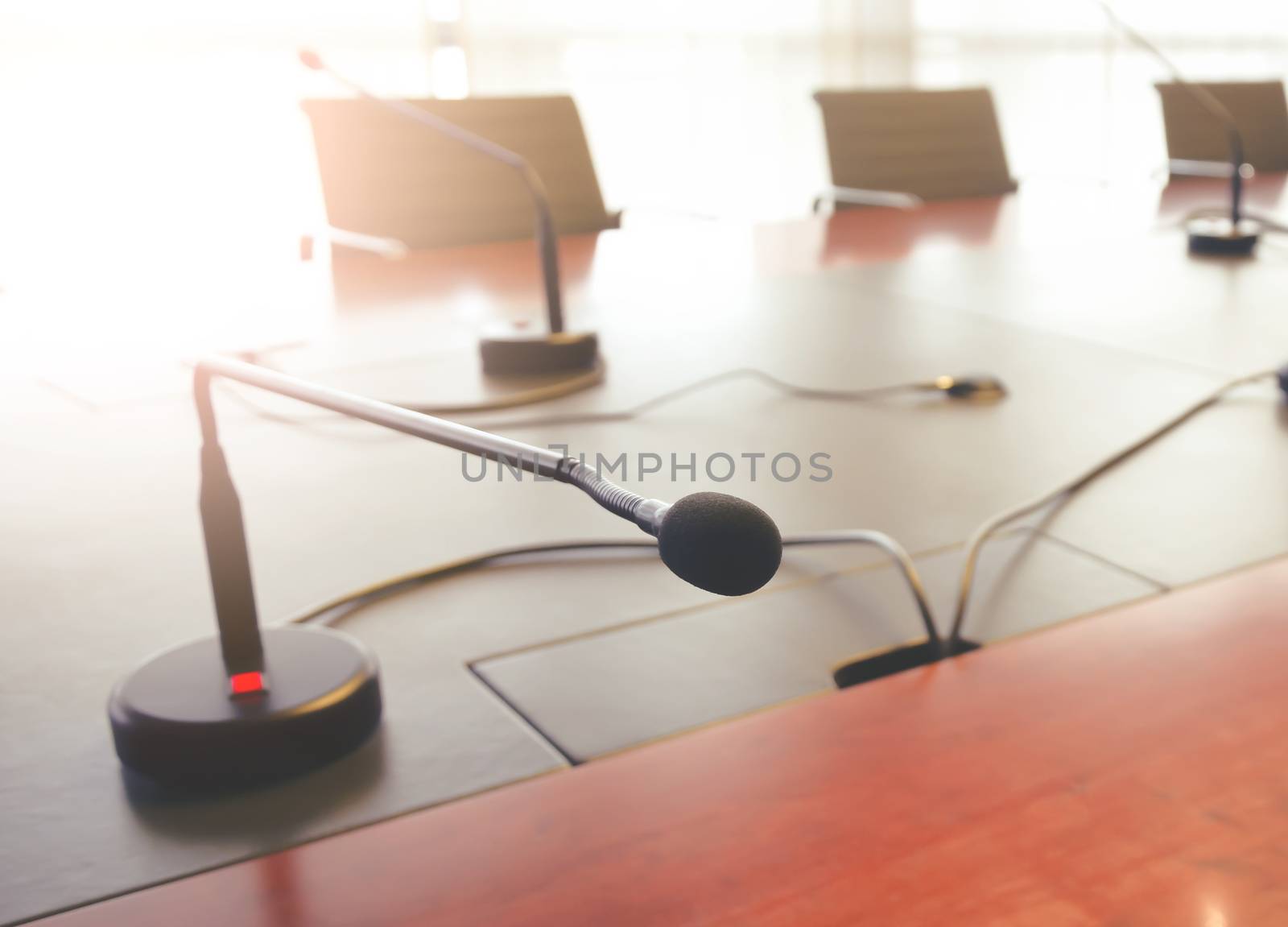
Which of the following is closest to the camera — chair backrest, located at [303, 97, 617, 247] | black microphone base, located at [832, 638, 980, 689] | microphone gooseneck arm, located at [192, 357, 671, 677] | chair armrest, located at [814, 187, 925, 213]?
microphone gooseneck arm, located at [192, 357, 671, 677]

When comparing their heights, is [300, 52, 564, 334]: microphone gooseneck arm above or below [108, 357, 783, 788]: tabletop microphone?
above

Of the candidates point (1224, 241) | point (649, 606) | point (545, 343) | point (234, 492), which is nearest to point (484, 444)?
point (234, 492)

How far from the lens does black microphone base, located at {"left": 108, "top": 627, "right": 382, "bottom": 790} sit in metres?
0.51

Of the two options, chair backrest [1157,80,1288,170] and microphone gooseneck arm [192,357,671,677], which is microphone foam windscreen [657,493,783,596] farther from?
chair backrest [1157,80,1288,170]

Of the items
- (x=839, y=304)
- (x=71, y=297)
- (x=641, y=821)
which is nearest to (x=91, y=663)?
(x=641, y=821)

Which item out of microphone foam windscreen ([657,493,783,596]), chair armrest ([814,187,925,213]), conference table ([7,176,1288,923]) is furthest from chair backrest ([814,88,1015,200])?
microphone foam windscreen ([657,493,783,596])

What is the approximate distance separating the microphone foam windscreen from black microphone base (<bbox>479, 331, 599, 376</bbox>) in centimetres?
93

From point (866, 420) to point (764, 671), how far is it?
0.49 meters

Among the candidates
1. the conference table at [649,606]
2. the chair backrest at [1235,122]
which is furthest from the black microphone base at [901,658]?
the chair backrest at [1235,122]

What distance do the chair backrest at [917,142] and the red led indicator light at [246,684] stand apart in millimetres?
2399

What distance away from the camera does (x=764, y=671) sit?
0.63m

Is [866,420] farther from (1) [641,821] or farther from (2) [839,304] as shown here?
(1) [641,821]

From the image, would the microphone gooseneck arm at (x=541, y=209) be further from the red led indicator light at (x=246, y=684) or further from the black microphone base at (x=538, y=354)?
the red led indicator light at (x=246, y=684)

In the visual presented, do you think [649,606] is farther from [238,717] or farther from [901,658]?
[238,717]
